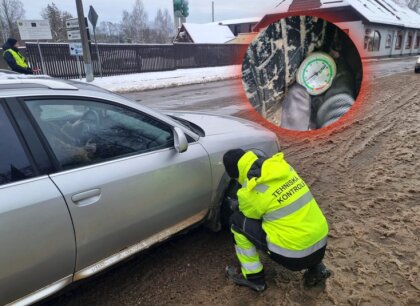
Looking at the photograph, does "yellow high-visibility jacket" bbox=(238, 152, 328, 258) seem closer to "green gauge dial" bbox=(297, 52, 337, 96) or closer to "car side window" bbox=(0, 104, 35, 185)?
"green gauge dial" bbox=(297, 52, 337, 96)

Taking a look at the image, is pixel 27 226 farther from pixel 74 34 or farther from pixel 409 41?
pixel 409 41

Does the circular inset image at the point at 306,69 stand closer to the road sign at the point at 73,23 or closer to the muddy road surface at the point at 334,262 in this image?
the muddy road surface at the point at 334,262

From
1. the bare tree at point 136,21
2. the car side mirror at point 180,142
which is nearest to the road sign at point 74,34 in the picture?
the car side mirror at point 180,142

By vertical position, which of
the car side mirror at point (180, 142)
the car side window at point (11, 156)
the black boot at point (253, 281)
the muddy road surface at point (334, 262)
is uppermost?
the car side window at point (11, 156)

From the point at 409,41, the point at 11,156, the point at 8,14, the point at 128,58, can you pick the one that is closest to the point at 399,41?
the point at 409,41

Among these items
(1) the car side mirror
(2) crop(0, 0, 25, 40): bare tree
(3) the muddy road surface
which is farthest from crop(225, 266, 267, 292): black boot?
(2) crop(0, 0, 25, 40): bare tree

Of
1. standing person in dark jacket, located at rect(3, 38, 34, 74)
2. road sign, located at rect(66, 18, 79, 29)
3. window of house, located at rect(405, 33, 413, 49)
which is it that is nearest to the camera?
standing person in dark jacket, located at rect(3, 38, 34, 74)

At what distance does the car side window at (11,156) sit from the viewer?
191 centimetres

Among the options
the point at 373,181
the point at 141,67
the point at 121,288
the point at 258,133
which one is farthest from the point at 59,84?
the point at 141,67

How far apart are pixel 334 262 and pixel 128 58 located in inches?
751

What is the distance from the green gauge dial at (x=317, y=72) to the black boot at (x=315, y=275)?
67.6 inches

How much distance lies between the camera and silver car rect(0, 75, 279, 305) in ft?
6.22

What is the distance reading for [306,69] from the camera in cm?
124

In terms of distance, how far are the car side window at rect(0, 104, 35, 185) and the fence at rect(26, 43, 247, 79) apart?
1151 centimetres
